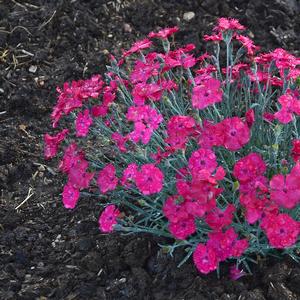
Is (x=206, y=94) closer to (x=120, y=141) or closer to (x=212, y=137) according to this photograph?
(x=212, y=137)

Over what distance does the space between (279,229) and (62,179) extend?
134 cm

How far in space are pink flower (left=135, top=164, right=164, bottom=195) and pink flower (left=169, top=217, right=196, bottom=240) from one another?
4.9 inches

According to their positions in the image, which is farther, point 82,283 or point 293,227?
point 82,283

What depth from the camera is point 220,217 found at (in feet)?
7.11

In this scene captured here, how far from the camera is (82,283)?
2.64 m

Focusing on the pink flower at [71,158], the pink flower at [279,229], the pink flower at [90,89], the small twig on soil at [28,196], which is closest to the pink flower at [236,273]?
the pink flower at [279,229]

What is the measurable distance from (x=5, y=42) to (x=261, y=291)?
2.16 meters

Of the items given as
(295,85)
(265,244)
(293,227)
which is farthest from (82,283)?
(295,85)

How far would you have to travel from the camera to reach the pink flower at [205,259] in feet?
7.26

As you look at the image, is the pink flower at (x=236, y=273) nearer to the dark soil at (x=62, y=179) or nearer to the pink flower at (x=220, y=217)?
the dark soil at (x=62, y=179)

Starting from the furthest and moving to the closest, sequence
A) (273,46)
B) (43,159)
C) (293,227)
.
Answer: (273,46)
(43,159)
(293,227)

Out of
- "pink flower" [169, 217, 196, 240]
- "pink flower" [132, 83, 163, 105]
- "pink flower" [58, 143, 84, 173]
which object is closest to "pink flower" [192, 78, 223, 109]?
"pink flower" [132, 83, 163, 105]

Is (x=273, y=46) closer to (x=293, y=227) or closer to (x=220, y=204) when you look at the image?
(x=220, y=204)

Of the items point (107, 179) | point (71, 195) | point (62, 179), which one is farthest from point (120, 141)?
point (62, 179)
